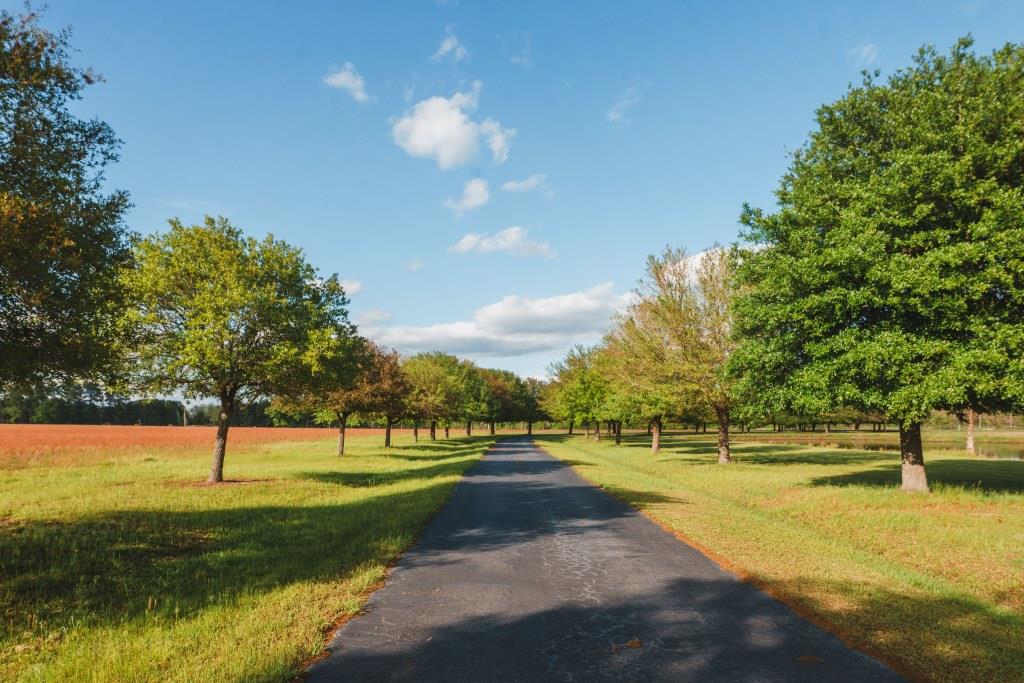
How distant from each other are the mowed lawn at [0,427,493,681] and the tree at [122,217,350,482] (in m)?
4.05

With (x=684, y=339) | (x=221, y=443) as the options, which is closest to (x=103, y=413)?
(x=221, y=443)

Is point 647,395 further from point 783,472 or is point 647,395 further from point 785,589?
point 785,589

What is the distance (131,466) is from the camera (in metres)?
27.8

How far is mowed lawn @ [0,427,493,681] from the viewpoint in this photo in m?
5.33

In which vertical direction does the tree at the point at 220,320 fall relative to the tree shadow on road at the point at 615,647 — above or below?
above

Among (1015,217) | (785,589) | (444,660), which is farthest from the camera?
(1015,217)

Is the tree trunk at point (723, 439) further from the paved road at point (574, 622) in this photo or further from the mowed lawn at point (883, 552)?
the paved road at point (574, 622)

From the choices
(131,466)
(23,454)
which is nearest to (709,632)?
(131,466)

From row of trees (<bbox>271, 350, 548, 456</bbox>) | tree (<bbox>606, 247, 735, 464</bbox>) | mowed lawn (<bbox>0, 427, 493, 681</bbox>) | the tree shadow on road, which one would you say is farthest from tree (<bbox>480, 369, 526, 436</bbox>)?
the tree shadow on road

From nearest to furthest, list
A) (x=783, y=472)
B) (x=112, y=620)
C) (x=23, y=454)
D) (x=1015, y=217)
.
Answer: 1. (x=112, y=620)
2. (x=1015, y=217)
3. (x=783, y=472)
4. (x=23, y=454)

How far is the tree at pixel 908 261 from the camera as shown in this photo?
13.5 m

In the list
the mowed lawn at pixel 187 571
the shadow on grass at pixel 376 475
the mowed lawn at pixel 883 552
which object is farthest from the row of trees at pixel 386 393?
the mowed lawn at pixel 883 552

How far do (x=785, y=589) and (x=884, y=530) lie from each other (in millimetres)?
6367

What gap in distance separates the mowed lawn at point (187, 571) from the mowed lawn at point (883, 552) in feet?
19.3
